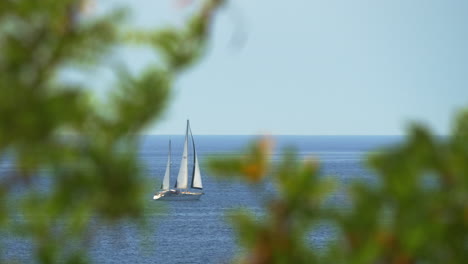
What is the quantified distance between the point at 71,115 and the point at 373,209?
0.60 metres

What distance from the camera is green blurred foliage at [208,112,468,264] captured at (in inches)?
58.9

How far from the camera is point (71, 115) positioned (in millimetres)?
1396

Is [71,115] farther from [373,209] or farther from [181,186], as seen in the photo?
[181,186]

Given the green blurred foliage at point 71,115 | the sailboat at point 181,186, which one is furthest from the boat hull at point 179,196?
the green blurred foliage at point 71,115

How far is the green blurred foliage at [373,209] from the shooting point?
150 cm

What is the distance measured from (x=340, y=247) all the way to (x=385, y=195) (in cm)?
16

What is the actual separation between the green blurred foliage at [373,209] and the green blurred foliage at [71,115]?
20 cm

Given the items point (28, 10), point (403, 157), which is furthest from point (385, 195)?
point (28, 10)

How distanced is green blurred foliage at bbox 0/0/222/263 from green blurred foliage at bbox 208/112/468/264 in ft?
0.65

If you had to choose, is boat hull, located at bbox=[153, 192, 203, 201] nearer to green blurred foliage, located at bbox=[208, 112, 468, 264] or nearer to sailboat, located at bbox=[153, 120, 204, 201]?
sailboat, located at bbox=[153, 120, 204, 201]

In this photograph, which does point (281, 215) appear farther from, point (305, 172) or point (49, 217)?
point (49, 217)

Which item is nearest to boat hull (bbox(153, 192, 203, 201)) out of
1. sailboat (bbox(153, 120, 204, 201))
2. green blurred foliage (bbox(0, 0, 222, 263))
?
sailboat (bbox(153, 120, 204, 201))

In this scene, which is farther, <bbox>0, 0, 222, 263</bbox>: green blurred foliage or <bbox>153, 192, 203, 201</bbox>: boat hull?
<bbox>153, 192, 203, 201</bbox>: boat hull

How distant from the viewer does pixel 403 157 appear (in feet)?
5.02
